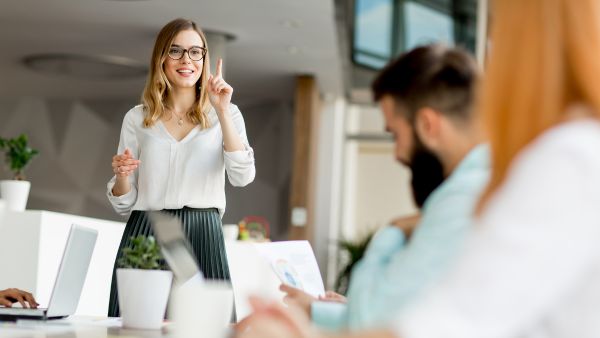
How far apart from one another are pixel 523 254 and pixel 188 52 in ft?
6.92

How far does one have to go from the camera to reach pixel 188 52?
266 cm

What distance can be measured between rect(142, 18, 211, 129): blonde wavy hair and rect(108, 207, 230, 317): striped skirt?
0.84ft

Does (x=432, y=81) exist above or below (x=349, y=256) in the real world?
above

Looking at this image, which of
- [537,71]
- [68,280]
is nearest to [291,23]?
[68,280]

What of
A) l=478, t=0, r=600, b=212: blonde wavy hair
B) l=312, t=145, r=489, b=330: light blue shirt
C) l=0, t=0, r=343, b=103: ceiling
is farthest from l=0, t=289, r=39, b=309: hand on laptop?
l=0, t=0, r=343, b=103: ceiling

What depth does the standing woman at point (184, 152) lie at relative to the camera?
8.38 feet

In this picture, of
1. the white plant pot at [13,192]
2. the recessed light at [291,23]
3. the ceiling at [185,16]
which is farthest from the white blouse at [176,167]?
the recessed light at [291,23]

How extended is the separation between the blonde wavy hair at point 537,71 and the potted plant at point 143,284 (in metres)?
1.07

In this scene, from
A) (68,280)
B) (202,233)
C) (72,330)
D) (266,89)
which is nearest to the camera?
(72,330)

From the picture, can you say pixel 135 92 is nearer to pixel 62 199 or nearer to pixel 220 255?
pixel 62 199

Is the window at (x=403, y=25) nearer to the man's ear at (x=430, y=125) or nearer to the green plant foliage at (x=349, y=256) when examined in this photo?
the green plant foliage at (x=349, y=256)

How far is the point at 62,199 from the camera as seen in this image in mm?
10211

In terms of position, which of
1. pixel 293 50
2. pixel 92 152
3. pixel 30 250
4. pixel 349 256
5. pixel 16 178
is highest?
pixel 293 50

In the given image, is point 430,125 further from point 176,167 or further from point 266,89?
→ point 266,89
